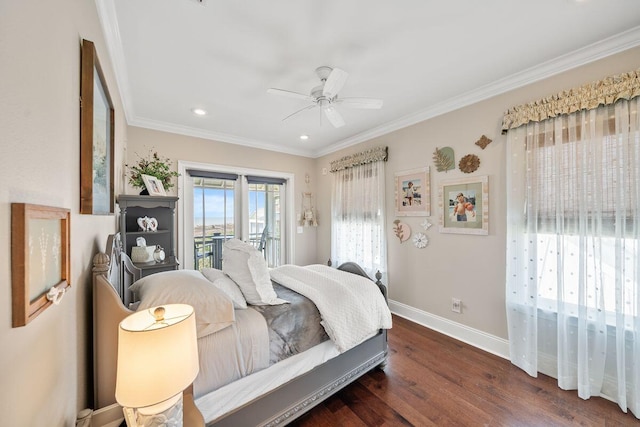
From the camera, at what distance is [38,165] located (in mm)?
675

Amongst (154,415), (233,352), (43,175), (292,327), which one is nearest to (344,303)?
(292,327)

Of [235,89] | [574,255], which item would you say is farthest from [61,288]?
[574,255]

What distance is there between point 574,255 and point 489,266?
2.15ft

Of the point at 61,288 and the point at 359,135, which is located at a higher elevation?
the point at 359,135

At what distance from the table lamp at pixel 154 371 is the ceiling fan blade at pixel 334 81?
69.4 inches

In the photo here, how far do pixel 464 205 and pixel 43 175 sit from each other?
10.2 ft

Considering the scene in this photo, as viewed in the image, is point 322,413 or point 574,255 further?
point 574,255

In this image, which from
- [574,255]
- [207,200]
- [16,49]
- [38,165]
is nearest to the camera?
[16,49]

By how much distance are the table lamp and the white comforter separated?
1.06m

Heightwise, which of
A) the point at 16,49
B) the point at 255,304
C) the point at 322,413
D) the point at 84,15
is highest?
the point at 84,15

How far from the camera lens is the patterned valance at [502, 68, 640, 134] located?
178 centimetres

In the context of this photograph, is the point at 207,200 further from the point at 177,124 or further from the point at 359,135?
the point at 359,135

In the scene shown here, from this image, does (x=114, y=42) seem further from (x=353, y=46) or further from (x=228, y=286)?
(x=228, y=286)

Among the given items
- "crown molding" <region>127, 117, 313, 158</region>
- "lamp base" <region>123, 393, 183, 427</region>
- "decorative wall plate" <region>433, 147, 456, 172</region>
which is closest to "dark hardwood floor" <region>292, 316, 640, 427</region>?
"lamp base" <region>123, 393, 183, 427</region>
